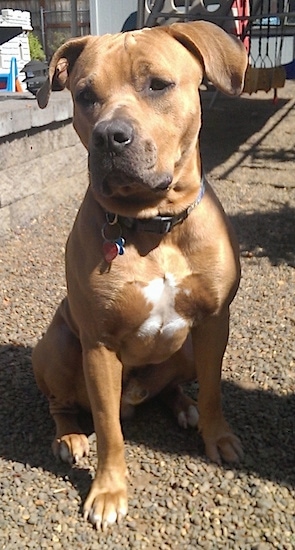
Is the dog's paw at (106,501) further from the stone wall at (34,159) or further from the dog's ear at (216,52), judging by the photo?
the stone wall at (34,159)

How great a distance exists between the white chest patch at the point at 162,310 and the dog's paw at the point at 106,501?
1.88ft

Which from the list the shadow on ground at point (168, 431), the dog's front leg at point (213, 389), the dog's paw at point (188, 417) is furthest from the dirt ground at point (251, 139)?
the dog's front leg at point (213, 389)

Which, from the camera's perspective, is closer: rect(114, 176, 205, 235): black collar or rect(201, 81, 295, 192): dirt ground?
rect(114, 176, 205, 235): black collar

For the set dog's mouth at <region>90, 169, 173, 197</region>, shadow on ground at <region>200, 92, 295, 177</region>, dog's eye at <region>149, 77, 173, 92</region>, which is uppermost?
dog's eye at <region>149, 77, 173, 92</region>

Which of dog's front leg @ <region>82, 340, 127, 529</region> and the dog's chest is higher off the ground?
the dog's chest

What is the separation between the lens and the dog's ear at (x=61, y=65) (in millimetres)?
2469

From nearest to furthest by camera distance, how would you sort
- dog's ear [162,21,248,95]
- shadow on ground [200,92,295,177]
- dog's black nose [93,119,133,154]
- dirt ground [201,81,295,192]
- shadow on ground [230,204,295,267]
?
1. dog's black nose [93,119,133,154]
2. dog's ear [162,21,248,95]
3. shadow on ground [230,204,295,267]
4. dirt ground [201,81,295,192]
5. shadow on ground [200,92,295,177]

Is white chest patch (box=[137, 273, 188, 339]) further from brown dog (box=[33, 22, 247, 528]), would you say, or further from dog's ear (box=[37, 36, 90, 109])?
dog's ear (box=[37, 36, 90, 109])

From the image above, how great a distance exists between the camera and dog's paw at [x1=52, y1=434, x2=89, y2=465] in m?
2.71

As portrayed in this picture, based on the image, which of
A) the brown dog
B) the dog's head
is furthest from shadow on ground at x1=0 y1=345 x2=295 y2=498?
the dog's head

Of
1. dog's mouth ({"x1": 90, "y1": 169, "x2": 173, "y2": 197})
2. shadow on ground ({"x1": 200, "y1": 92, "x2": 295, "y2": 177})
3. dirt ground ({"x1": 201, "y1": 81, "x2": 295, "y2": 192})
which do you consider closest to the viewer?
dog's mouth ({"x1": 90, "y1": 169, "x2": 173, "y2": 197})

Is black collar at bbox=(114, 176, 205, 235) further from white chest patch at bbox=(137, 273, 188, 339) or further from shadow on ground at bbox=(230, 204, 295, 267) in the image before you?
shadow on ground at bbox=(230, 204, 295, 267)

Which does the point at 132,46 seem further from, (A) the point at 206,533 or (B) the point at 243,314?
(B) the point at 243,314

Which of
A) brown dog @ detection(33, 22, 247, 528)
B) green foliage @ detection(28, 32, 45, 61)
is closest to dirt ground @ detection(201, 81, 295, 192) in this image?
brown dog @ detection(33, 22, 247, 528)
